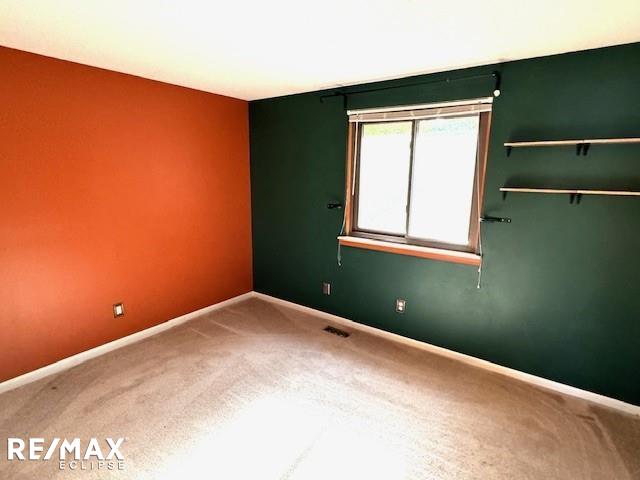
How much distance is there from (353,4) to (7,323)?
2.86 m

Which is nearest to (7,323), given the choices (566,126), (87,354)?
(87,354)

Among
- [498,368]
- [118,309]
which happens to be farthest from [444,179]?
[118,309]

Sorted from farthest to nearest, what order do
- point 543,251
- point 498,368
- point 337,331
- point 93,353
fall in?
1. point 337,331
2. point 93,353
3. point 498,368
4. point 543,251

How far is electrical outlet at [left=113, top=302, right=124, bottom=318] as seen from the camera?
2.77m

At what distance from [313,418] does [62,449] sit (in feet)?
4.46

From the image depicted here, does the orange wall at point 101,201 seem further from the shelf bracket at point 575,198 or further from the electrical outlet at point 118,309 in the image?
the shelf bracket at point 575,198

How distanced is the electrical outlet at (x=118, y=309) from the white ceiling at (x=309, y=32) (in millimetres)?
1861

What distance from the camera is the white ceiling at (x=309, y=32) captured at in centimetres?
152

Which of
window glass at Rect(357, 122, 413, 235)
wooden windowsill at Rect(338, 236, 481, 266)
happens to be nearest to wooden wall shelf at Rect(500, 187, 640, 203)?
wooden windowsill at Rect(338, 236, 481, 266)

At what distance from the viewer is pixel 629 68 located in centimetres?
190

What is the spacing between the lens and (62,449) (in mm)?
1765

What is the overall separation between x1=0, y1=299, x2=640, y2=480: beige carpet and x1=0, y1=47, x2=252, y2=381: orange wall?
40 cm

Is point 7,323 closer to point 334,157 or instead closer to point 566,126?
point 334,157

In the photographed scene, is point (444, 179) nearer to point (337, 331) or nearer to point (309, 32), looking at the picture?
point (309, 32)
